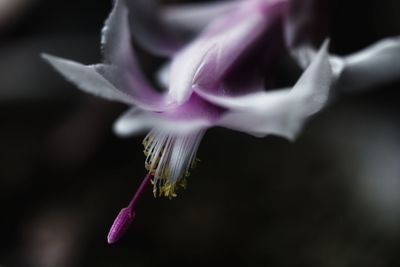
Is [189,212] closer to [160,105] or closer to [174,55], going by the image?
[174,55]

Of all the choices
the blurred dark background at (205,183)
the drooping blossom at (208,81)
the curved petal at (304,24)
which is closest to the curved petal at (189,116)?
the drooping blossom at (208,81)

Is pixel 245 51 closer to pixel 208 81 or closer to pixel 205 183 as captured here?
pixel 208 81

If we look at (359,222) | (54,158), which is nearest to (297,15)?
(359,222)

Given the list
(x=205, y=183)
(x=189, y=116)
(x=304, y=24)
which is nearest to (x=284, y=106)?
(x=189, y=116)

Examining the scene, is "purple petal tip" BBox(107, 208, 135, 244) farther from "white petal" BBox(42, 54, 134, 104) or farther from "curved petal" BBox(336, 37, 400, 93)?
"curved petal" BBox(336, 37, 400, 93)

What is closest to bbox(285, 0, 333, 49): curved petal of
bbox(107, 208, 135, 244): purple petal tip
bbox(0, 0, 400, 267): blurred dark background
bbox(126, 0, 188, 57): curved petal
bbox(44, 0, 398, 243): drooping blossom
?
bbox(44, 0, 398, 243): drooping blossom

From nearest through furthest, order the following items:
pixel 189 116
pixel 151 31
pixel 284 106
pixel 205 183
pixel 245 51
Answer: pixel 284 106 → pixel 189 116 → pixel 245 51 → pixel 151 31 → pixel 205 183

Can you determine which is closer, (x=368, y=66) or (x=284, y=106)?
(x=284, y=106)
